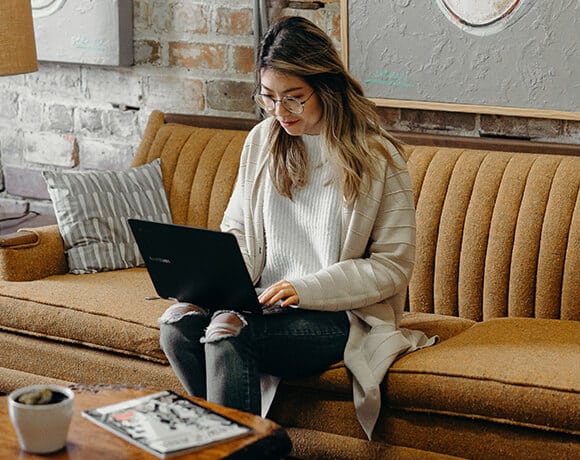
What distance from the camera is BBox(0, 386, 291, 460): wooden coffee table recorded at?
65.3 inches

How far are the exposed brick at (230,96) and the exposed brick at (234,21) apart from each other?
0.53 feet

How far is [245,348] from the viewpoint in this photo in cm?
217

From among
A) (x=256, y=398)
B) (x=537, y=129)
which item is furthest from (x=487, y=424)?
(x=537, y=129)

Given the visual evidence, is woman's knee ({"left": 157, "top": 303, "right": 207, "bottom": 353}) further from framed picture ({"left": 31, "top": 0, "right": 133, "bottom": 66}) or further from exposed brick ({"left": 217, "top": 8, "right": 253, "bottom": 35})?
framed picture ({"left": 31, "top": 0, "right": 133, "bottom": 66})

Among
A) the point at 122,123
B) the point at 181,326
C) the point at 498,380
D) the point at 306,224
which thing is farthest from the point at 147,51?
the point at 498,380

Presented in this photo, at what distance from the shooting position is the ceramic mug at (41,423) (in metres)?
1.64

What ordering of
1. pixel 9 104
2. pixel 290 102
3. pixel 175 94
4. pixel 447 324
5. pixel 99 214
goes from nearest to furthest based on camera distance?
pixel 290 102
pixel 447 324
pixel 99 214
pixel 175 94
pixel 9 104

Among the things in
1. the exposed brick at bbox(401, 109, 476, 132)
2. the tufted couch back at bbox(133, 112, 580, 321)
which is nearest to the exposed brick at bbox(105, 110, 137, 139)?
the exposed brick at bbox(401, 109, 476, 132)

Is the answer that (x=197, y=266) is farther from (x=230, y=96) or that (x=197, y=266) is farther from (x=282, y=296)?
(x=230, y=96)

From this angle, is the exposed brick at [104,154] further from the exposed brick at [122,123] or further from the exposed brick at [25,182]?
the exposed brick at [25,182]

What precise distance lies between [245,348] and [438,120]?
111 centimetres

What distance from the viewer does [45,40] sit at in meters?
3.58

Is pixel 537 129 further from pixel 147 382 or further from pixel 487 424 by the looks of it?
pixel 147 382

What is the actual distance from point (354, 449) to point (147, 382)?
1.82 ft
